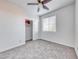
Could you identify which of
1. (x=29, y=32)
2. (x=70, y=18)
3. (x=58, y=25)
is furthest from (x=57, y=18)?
(x=29, y=32)

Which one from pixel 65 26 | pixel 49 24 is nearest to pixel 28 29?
pixel 49 24

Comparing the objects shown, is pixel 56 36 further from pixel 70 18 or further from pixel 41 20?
pixel 41 20

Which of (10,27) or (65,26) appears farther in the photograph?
(65,26)

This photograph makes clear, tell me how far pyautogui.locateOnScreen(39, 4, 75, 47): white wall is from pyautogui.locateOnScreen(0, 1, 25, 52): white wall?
8.83 ft

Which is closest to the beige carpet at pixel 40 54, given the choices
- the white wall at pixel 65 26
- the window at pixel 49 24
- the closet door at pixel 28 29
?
the white wall at pixel 65 26

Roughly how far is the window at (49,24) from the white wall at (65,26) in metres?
0.38

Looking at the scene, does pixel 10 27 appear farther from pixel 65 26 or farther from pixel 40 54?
pixel 65 26

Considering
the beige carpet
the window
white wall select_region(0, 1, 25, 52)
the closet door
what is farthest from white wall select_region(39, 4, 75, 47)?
white wall select_region(0, 1, 25, 52)

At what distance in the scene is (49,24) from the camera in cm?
603

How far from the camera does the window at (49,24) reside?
217 inches

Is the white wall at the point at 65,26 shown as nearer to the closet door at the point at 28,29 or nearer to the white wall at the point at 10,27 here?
the closet door at the point at 28,29

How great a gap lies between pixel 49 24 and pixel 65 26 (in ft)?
6.00

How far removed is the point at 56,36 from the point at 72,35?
1.38m

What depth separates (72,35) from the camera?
4.00 metres
